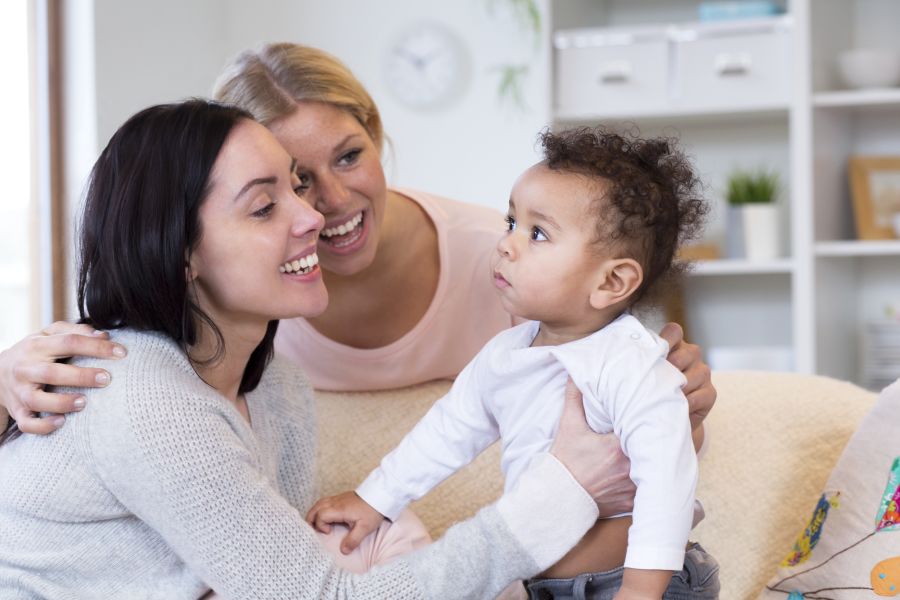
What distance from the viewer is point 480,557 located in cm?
133

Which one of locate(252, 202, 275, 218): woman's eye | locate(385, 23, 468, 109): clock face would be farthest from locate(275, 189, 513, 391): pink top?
locate(385, 23, 468, 109): clock face

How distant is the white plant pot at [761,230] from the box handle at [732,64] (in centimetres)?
41

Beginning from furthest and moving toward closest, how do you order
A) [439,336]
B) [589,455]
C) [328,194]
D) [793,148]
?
[793,148]
[439,336]
[328,194]
[589,455]

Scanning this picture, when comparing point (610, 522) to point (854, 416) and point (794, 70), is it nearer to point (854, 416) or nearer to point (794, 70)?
point (854, 416)

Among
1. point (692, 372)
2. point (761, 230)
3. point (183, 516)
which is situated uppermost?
point (761, 230)

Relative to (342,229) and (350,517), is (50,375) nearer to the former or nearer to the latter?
(350,517)

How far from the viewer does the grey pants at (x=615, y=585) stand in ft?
4.54

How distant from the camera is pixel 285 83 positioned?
6.06ft

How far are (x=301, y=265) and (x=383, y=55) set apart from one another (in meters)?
2.93

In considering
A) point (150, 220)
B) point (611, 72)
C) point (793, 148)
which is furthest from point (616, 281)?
point (611, 72)

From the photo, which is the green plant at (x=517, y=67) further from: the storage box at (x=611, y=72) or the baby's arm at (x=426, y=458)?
the baby's arm at (x=426, y=458)

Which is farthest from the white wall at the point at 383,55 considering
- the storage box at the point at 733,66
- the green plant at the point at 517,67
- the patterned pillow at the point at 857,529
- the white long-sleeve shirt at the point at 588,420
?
the white long-sleeve shirt at the point at 588,420

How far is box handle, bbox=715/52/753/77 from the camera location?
11.2 feet

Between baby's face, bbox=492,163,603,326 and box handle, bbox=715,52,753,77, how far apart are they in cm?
223
